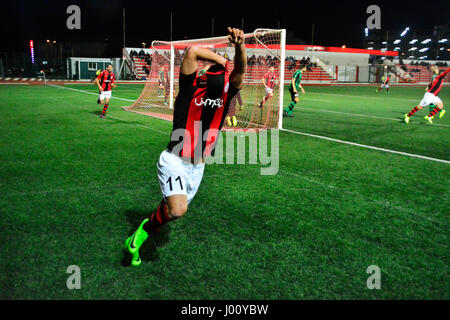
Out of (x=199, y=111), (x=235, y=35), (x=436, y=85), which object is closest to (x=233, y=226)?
(x=199, y=111)

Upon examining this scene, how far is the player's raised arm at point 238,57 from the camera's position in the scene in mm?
2920

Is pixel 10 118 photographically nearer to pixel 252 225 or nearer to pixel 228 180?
pixel 228 180

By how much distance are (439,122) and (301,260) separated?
41.7 feet

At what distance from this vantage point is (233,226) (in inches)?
173

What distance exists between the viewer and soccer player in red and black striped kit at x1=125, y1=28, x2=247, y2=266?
10.8 feet

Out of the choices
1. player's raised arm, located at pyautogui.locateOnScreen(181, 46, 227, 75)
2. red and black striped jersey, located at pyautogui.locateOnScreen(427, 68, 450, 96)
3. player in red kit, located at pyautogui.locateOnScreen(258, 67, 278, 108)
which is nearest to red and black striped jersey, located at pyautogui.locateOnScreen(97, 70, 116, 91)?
player in red kit, located at pyautogui.locateOnScreen(258, 67, 278, 108)

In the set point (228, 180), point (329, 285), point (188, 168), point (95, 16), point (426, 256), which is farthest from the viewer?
point (95, 16)

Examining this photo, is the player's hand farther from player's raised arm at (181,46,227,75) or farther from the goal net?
the goal net

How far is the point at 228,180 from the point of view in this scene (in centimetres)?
622

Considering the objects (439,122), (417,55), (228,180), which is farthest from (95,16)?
(417,55)

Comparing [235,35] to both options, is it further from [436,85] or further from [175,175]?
[436,85]

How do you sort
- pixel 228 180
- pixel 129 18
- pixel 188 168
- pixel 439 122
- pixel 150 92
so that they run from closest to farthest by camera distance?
pixel 188 168
pixel 228 180
pixel 439 122
pixel 150 92
pixel 129 18

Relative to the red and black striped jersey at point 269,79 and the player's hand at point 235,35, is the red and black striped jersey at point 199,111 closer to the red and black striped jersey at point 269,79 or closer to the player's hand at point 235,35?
the player's hand at point 235,35

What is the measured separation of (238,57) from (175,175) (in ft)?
3.83
